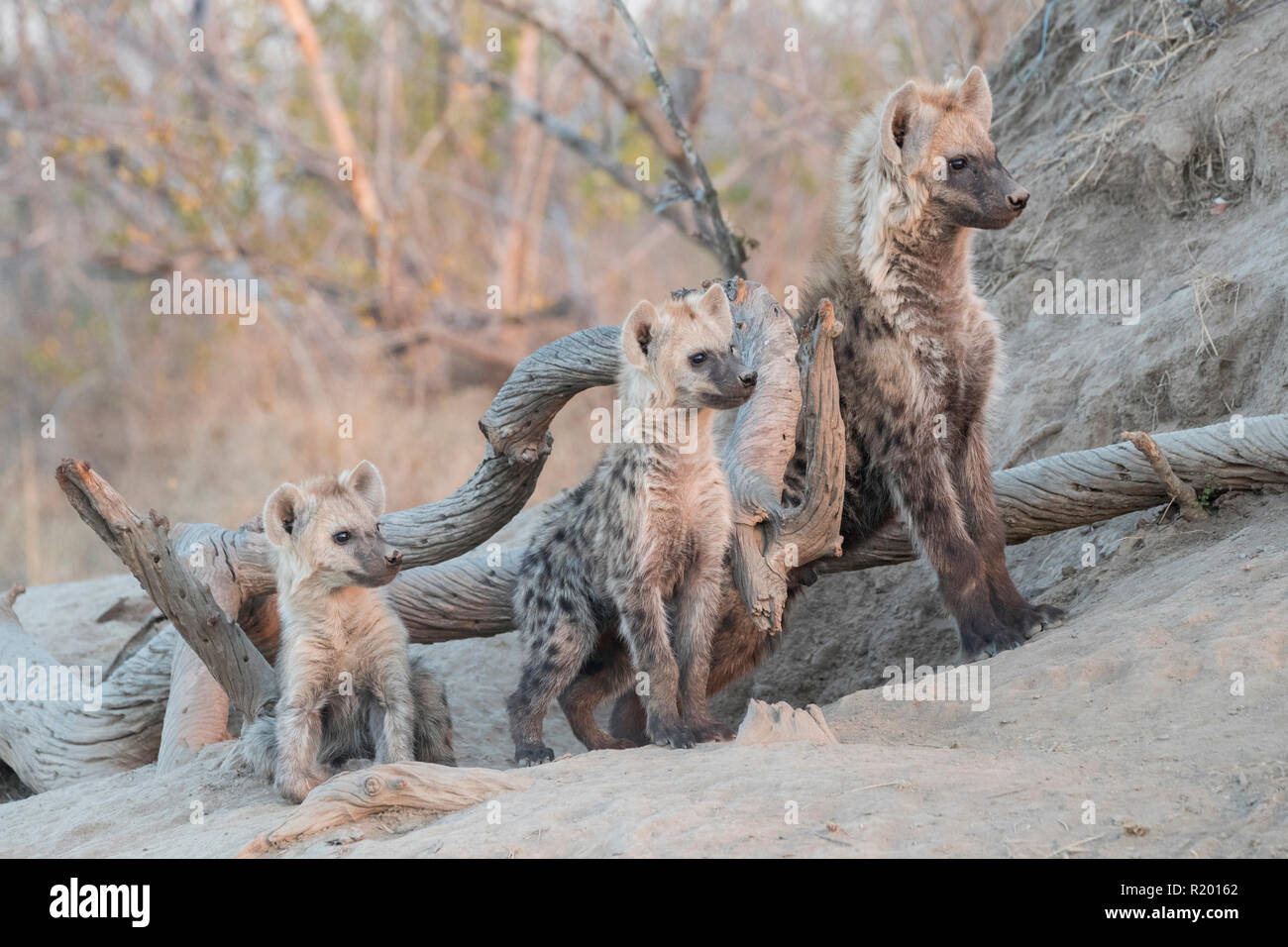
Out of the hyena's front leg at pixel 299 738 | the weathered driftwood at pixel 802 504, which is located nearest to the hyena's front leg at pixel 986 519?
the weathered driftwood at pixel 802 504

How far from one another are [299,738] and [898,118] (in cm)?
302

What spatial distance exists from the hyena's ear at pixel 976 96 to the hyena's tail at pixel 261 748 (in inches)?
132

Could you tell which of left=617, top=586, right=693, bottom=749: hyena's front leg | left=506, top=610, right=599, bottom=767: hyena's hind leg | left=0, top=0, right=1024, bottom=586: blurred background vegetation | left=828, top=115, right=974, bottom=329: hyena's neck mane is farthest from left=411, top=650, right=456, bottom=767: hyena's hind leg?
left=0, top=0, right=1024, bottom=586: blurred background vegetation

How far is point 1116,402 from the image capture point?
17.5 feet

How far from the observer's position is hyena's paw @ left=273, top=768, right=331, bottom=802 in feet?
13.1

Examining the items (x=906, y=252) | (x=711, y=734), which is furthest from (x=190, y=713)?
(x=906, y=252)

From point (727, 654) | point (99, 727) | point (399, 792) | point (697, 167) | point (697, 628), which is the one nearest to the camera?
point (399, 792)

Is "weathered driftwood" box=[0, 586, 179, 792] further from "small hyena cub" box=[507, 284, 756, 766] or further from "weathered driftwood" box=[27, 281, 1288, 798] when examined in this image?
"small hyena cub" box=[507, 284, 756, 766]

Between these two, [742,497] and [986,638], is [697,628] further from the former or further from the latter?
[986,638]

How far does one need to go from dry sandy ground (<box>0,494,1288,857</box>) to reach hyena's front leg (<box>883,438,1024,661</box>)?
0.25 metres

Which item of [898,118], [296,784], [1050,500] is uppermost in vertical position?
[898,118]

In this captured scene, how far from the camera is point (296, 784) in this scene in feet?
13.2

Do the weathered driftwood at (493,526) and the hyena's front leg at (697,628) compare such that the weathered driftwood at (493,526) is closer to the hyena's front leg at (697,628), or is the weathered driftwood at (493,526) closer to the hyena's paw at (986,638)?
the hyena's front leg at (697,628)

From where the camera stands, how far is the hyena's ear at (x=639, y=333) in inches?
165
